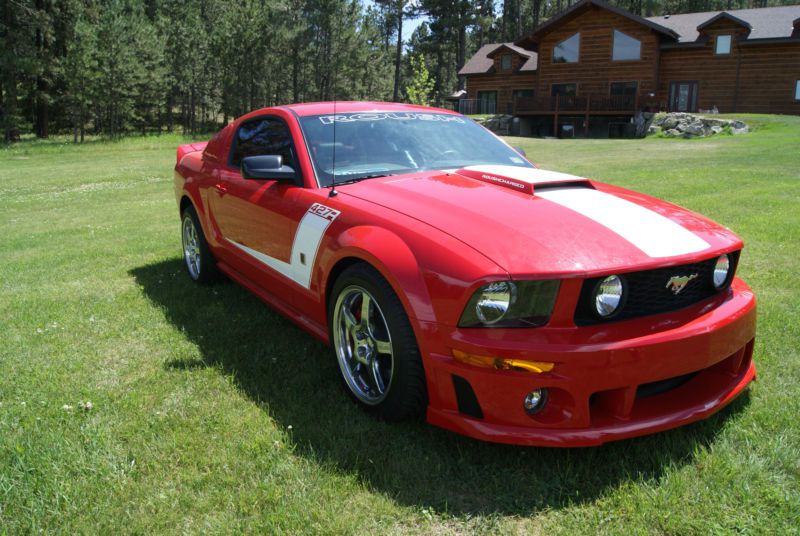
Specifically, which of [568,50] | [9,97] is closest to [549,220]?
[568,50]

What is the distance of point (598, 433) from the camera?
2281 millimetres

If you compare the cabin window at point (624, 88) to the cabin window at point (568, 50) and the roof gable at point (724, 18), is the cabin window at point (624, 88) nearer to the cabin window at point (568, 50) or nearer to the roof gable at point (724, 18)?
the cabin window at point (568, 50)

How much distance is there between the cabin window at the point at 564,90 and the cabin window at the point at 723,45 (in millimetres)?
7139

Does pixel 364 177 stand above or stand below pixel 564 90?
below

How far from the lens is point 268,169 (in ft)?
11.6

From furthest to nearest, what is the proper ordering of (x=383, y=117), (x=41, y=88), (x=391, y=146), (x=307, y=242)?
(x=41, y=88) < (x=383, y=117) < (x=391, y=146) < (x=307, y=242)

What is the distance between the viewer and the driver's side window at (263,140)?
3877mm

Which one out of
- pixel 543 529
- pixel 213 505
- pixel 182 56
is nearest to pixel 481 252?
pixel 543 529

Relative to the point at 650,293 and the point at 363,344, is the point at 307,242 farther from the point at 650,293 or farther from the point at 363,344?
the point at 650,293

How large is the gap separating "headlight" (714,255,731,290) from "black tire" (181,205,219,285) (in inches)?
148

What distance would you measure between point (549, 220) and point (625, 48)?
34.1 m

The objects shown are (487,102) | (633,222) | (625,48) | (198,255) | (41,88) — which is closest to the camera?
(633,222)

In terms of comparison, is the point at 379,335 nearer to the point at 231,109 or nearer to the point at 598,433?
the point at 598,433

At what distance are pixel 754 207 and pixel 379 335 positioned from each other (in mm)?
7228
